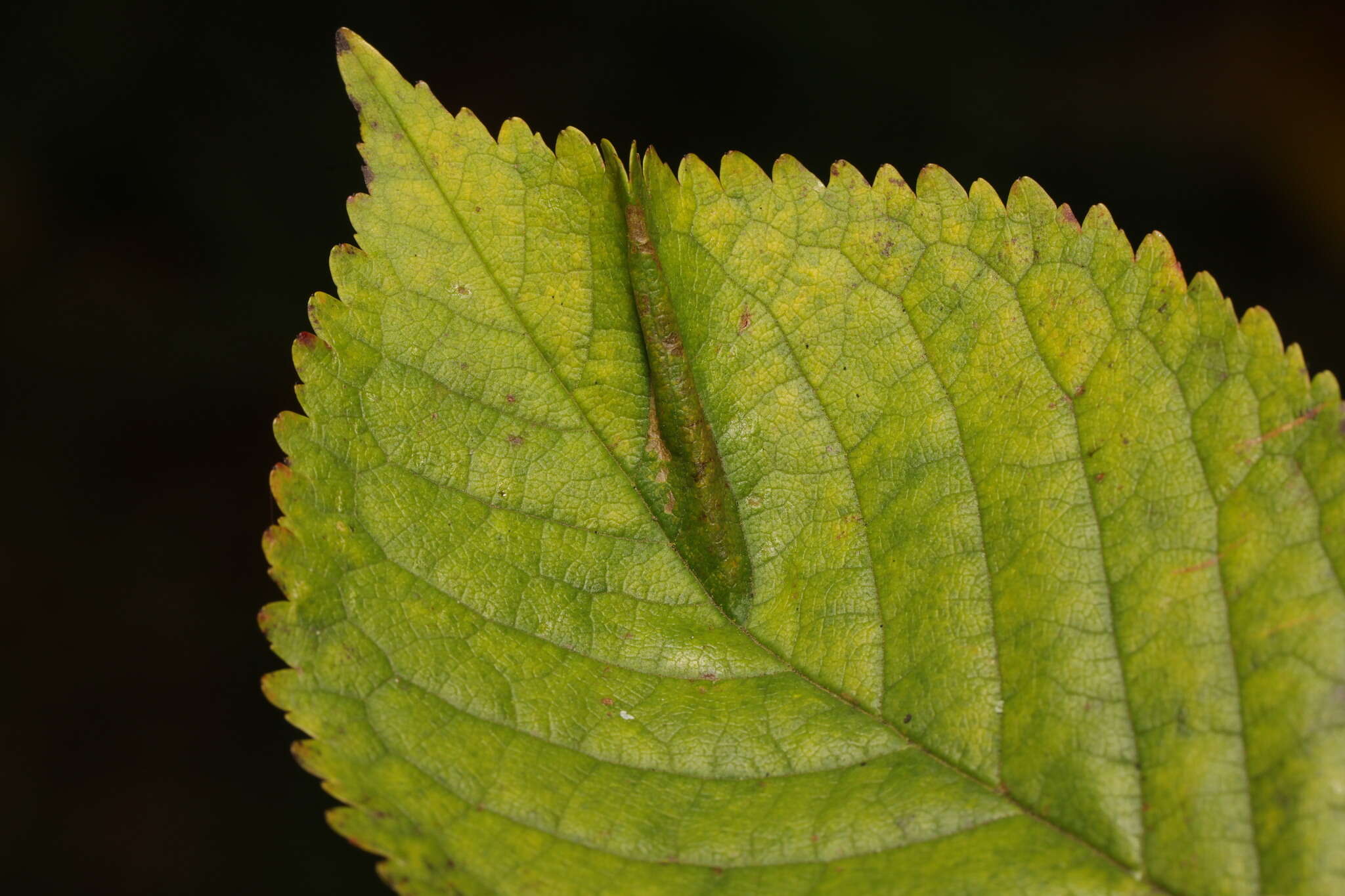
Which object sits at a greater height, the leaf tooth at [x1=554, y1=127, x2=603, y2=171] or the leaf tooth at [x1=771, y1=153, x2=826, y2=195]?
the leaf tooth at [x1=771, y1=153, x2=826, y2=195]

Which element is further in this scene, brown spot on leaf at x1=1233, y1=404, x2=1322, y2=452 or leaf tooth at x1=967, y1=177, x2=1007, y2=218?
leaf tooth at x1=967, y1=177, x2=1007, y2=218

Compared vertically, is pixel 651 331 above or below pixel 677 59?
below

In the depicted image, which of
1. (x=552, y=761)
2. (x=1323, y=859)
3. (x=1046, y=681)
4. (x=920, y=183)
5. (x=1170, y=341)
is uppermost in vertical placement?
(x=920, y=183)

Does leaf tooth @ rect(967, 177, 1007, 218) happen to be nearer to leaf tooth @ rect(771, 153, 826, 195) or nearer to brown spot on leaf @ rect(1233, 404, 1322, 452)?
leaf tooth @ rect(771, 153, 826, 195)

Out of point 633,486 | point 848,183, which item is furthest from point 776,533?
point 848,183

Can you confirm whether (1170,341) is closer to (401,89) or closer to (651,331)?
(651,331)

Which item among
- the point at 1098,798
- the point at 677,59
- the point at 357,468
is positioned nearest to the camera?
the point at 1098,798

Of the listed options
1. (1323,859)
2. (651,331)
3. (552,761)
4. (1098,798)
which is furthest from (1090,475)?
(552,761)

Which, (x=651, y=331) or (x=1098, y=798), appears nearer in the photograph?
(x=1098, y=798)

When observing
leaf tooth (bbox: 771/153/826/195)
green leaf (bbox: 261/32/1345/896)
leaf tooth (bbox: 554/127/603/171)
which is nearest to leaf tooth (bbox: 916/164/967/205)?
green leaf (bbox: 261/32/1345/896)
